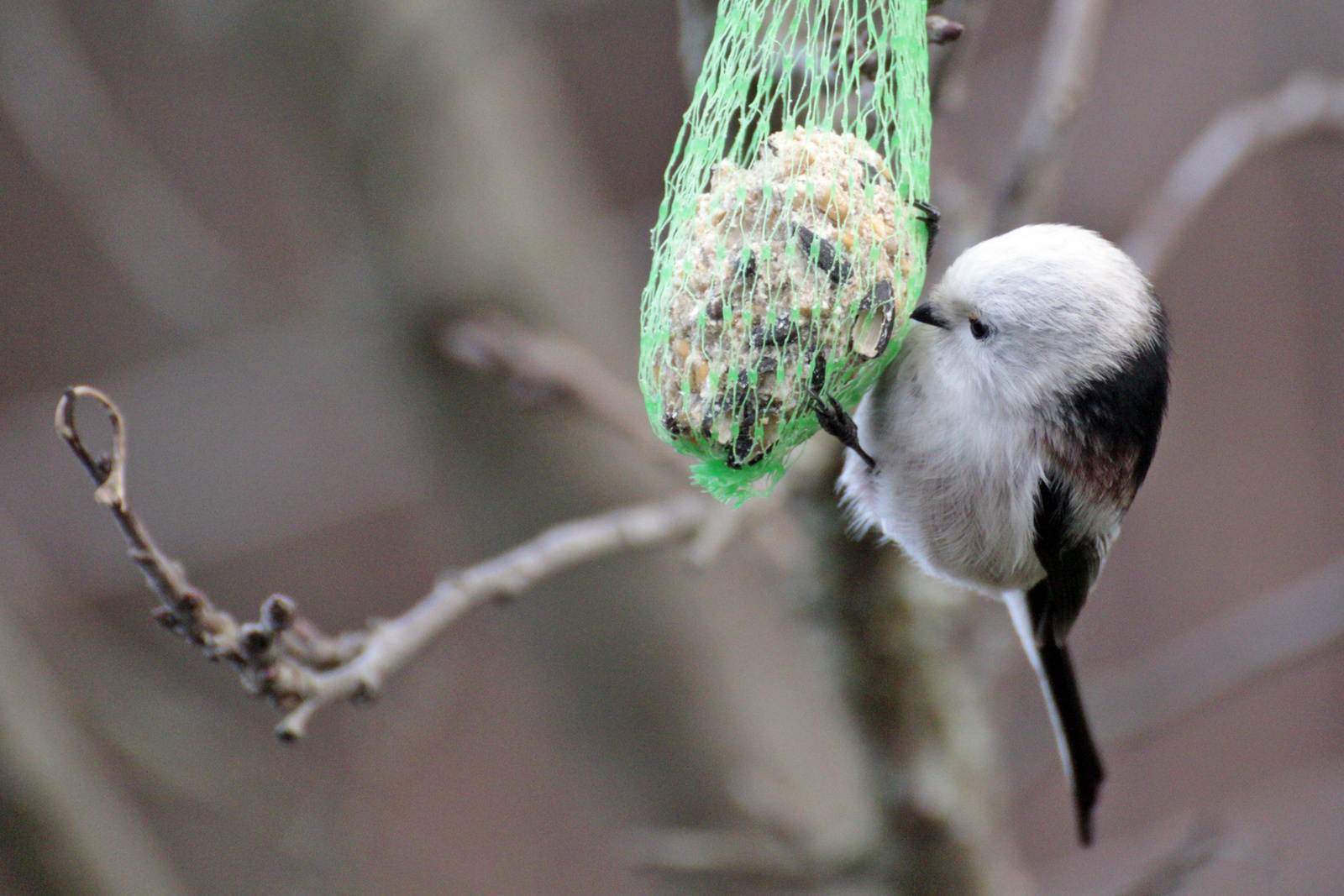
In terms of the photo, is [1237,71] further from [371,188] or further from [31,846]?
[31,846]

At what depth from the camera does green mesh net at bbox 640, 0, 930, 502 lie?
3.31 ft

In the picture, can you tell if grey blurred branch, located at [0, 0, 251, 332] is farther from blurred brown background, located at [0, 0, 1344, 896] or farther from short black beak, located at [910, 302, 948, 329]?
short black beak, located at [910, 302, 948, 329]

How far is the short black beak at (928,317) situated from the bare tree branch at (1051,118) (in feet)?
1.04

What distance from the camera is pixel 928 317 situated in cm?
117

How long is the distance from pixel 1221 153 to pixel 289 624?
152 cm

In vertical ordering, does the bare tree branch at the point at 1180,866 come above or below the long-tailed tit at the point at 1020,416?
below

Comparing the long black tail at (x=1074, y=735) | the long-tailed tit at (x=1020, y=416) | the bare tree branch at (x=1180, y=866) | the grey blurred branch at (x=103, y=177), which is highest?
the grey blurred branch at (x=103, y=177)

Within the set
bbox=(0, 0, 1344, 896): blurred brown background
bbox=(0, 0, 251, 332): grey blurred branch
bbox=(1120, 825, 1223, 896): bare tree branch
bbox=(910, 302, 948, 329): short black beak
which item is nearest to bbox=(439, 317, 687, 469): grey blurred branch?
bbox=(0, 0, 1344, 896): blurred brown background

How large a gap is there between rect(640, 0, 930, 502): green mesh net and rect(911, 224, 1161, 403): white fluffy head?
0.29ft

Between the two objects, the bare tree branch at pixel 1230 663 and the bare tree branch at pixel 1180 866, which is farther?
the bare tree branch at pixel 1230 663

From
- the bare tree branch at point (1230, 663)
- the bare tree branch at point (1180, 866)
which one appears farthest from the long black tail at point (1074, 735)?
the bare tree branch at point (1230, 663)

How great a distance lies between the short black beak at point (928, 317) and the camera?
45.8 inches

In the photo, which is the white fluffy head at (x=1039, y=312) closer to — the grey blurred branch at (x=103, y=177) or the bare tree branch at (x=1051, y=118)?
the bare tree branch at (x=1051, y=118)

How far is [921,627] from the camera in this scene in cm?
153
